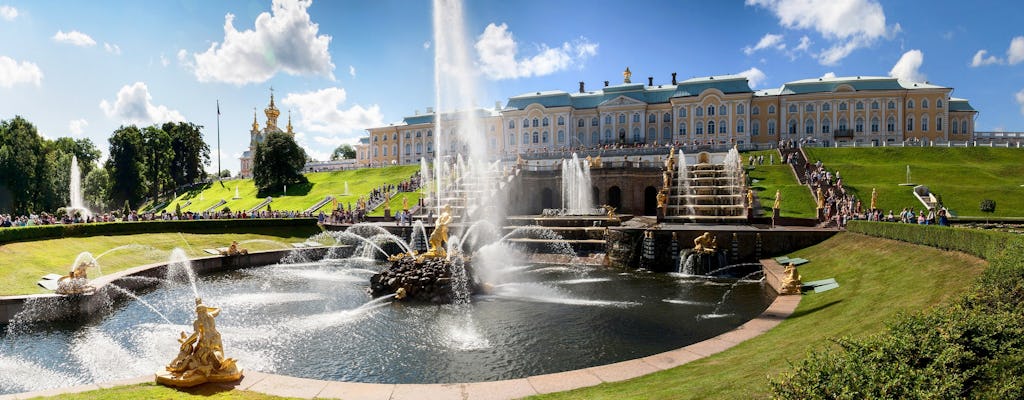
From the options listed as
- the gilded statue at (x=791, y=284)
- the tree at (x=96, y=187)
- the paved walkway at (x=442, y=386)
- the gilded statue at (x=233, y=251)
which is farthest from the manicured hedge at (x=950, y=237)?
the tree at (x=96, y=187)

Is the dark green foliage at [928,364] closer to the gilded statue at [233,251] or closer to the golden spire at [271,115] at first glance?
the gilded statue at [233,251]

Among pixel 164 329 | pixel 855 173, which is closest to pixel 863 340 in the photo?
pixel 164 329

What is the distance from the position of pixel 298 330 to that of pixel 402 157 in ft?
297

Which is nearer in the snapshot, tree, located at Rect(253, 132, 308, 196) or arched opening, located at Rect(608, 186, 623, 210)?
arched opening, located at Rect(608, 186, 623, 210)

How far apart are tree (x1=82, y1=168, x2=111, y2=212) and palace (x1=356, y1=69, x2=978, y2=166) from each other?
56.1 metres

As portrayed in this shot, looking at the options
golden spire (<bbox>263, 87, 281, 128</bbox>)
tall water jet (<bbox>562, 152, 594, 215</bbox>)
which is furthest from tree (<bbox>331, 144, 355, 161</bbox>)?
tall water jet (<bbox>562, 152, 594, 215</bbox>)

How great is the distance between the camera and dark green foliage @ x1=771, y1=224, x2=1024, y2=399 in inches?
191

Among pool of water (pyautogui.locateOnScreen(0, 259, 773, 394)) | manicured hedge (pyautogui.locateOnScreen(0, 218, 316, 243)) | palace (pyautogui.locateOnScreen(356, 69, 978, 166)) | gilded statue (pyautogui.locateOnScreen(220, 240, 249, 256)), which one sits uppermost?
palace (pyautogui.locateOnScreen(356, 69, 978, 166))

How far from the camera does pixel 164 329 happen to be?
14.7 meters

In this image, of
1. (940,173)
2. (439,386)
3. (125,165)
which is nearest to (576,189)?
(940,173)

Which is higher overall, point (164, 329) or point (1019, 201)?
point (1019, 201)

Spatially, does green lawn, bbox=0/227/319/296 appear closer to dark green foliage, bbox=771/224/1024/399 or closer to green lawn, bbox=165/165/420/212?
green lawn, bbox=165/165/420/212

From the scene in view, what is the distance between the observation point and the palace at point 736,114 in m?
73.0

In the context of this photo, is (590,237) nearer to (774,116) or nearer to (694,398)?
(694,398)
